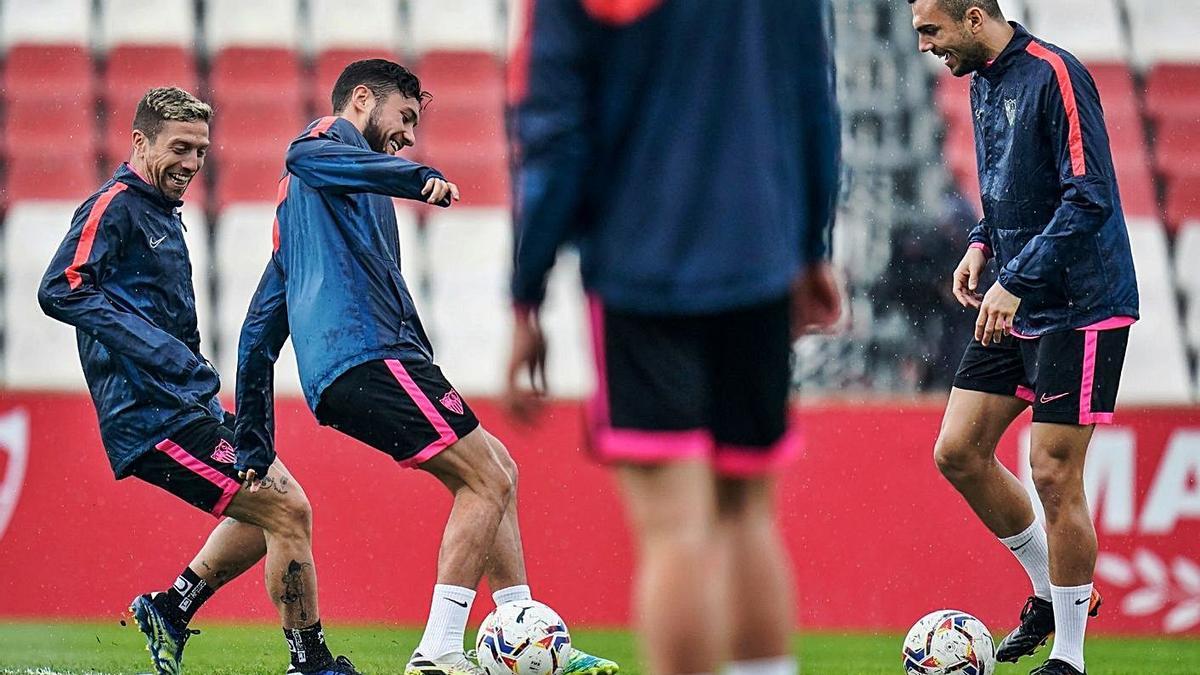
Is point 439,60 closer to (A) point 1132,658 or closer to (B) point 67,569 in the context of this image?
(B) point 67,569

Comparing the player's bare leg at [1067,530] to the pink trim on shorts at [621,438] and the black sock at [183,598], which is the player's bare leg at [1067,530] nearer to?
the pink trim on shorts at [621,438]

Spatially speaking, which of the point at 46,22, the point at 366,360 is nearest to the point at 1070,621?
the point at 366,360

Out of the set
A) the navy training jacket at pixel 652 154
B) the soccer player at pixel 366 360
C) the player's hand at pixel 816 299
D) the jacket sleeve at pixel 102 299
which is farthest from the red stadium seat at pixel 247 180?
the navy training jacket at pixel 652 154

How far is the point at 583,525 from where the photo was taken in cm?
732

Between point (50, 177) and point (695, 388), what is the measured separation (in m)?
8.28

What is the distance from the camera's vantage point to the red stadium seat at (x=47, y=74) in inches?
392

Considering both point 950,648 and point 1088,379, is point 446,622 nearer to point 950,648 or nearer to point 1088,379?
point 950,648

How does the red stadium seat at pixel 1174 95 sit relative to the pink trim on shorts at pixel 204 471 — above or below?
above

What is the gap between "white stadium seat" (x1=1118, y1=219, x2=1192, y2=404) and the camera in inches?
380

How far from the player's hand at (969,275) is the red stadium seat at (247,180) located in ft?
19.6

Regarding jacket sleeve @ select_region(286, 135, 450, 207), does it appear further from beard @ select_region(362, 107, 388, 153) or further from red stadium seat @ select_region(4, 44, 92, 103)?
red stadium seat @ select_region(4, 44, 92, 103)

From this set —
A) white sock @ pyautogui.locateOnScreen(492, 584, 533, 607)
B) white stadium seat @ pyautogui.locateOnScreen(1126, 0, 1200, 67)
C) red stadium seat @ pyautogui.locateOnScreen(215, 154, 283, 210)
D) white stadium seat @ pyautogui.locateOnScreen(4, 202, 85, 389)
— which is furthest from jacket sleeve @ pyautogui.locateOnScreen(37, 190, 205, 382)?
white stadium seat @ pyautogui.locateOnScreen(1126, 0, 1200, 67)

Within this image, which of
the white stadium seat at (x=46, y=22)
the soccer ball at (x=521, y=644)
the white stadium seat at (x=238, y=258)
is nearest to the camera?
the soccer ball at (x=521, y=644)

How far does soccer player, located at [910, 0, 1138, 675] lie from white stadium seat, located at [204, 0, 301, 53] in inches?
256
